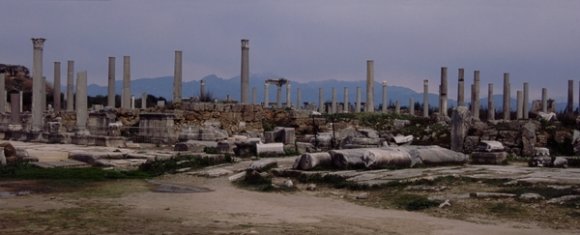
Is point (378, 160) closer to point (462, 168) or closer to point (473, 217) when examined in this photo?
point (462, 168)

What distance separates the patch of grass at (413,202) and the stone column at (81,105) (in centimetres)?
1971

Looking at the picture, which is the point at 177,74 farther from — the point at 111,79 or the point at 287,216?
the point at 287,216

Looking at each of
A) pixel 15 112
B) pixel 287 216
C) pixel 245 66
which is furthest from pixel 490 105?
pixel 287 216

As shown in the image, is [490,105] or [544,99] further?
[544,99]

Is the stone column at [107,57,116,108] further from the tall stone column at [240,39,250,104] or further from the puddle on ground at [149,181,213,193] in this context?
the puddle on ground at [149,181,213,193]

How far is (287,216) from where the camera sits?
9.63 meters

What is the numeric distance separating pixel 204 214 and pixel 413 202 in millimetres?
3184

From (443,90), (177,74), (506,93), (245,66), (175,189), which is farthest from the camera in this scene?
(506,93)

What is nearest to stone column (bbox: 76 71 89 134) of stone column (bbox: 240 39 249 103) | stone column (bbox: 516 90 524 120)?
→ stone column (bbox: 240 39 249 103)

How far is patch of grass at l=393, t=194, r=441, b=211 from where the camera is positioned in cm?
1041

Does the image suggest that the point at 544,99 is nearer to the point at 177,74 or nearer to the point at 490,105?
the point at 490,105

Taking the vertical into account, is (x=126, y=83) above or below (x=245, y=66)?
below

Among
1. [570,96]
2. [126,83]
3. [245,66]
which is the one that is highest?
[245,66]

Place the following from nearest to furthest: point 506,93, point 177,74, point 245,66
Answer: point 245,66 < point 177,74 < point 506,93
